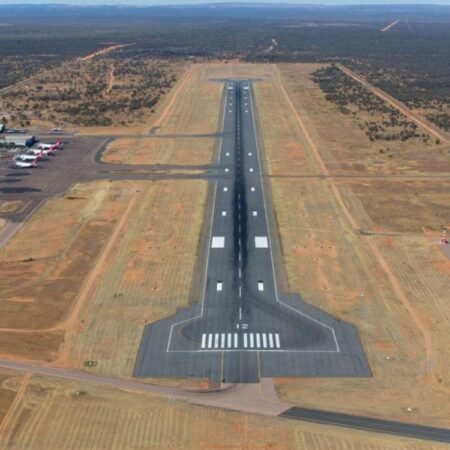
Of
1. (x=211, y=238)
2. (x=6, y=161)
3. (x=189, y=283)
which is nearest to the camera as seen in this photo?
(x=189, y=283)

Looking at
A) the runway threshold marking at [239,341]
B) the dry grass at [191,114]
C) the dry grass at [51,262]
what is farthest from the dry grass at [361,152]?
the runway threshold marking at [239,341]

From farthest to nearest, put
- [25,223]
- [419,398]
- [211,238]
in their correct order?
[25,223]
[211,238]
[419,398]

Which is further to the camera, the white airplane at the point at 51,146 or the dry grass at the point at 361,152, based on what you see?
the white airplane at the point at 51,146

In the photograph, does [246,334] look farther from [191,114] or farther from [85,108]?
[85,108]

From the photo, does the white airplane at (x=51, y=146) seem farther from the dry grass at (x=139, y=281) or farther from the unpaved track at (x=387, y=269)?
the unpaved track at (x=387, y=269)

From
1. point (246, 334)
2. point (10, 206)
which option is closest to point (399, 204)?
point (246, 334)

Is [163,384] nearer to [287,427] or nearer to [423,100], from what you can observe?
[287,427]

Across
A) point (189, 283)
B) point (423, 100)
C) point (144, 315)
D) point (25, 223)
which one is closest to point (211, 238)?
point (189, 283)
